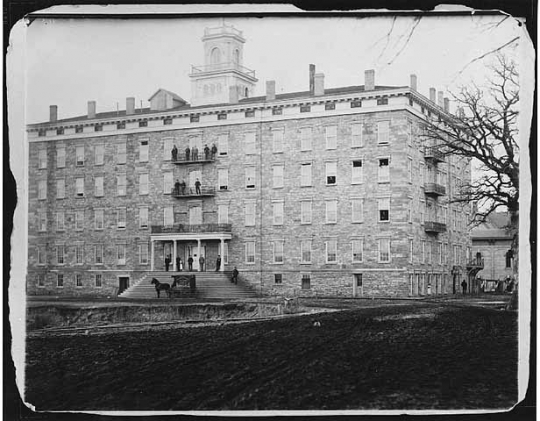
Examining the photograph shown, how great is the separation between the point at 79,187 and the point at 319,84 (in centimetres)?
606

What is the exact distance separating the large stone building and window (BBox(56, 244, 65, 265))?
1.56ft

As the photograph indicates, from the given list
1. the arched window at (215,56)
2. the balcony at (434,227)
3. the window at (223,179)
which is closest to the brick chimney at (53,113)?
the arched window at (215,56)

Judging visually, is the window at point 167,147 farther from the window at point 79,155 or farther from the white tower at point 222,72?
the window at point 79,155

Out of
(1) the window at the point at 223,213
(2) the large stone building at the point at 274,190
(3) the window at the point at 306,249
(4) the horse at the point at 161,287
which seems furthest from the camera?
(3) the window at the point at 306,249

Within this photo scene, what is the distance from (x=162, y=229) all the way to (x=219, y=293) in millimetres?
2526

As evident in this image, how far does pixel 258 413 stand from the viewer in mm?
14602

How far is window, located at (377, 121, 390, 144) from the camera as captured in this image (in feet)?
77.6

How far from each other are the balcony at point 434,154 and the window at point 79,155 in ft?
27.0

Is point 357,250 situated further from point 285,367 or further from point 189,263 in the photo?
point 285,367

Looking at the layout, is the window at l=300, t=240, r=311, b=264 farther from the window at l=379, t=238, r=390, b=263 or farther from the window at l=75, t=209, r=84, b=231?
the window at l=75, t=209, r=84, b=231

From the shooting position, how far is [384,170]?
23.2 m

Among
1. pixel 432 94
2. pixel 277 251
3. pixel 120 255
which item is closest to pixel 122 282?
pixel 120 255

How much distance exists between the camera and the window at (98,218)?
20.1 meters

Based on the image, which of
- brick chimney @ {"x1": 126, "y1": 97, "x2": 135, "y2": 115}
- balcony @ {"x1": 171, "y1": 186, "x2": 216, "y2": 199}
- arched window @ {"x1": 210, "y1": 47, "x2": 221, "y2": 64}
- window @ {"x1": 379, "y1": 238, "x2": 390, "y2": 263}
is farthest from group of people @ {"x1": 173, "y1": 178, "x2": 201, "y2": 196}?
window @ {"x1": 379, "y1": 238, "x2": 390, "y2": 263}
